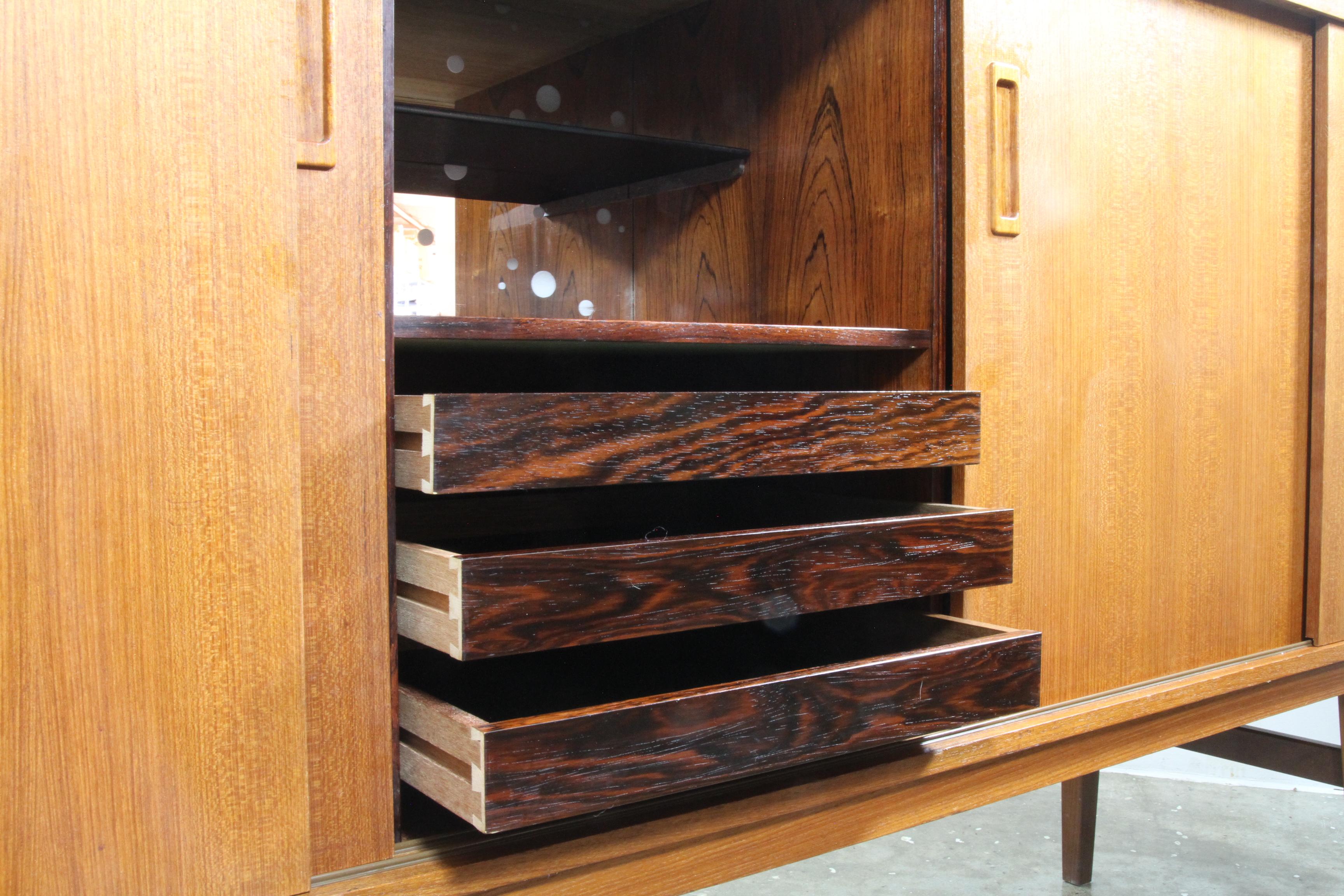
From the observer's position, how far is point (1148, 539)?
1155mm

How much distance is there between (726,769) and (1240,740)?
4.02 feet

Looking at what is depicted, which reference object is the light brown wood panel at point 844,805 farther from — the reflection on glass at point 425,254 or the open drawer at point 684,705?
the reflection on glass at point 425,254

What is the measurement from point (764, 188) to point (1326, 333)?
71 centimetres

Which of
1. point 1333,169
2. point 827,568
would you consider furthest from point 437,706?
point 1333,169

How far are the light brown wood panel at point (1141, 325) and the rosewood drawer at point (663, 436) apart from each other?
0.13 metres

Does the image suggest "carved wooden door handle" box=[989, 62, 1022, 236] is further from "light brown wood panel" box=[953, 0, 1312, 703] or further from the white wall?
the white wall

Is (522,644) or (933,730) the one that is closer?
(522,644)

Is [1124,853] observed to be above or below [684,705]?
below

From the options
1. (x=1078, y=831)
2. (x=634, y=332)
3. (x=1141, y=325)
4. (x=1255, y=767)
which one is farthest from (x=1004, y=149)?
(x=1255, y=767)

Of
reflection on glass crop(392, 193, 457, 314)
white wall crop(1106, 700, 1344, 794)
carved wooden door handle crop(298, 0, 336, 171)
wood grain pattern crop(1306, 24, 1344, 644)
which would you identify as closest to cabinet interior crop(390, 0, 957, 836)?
reflection on glass crop(392, 193, 457, 314)

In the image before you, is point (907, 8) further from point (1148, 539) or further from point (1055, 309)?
point (1148, 539)

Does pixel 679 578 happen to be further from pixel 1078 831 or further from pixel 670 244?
pixel 1078 831

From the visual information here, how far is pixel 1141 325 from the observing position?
1.13 meters

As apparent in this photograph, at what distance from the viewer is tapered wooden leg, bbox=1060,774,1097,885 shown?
1903 mm
